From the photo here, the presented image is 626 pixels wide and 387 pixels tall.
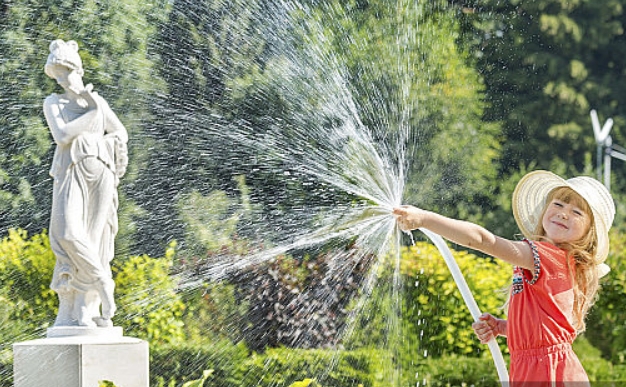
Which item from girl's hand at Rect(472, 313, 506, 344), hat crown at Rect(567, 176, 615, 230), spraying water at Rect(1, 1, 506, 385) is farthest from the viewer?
spraying water at Rect(1, 1, 506, 385)

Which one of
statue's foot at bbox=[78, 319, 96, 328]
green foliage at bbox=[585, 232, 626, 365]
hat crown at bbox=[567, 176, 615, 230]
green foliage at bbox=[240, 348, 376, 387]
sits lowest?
green foliage at bbox=[240, 348, 376, 387]

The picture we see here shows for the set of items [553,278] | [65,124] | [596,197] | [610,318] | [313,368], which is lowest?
[313,368]

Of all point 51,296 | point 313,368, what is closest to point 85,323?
point 313,368

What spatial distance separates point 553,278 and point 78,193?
255cm

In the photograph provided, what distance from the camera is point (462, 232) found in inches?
143

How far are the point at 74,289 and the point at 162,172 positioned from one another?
4815 mm

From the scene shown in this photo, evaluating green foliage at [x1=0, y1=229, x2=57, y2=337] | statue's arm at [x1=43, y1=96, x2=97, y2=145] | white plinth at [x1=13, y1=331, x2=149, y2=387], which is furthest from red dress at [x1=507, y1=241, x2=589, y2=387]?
green foliage at [x1=0, y1=229, x2=57, y2=337]

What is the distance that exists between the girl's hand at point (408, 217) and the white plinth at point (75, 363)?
7.36 ft

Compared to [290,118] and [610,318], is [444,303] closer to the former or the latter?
[610,318]

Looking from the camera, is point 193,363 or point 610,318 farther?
point 610,318

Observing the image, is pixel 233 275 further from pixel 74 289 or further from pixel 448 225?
pixel 448 225

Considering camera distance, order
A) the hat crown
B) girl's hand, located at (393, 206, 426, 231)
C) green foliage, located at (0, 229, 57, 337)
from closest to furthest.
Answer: girl's hand, located at (393, 206, 426, 231)
the hat crown
green foliage, located at (0, 229, 57, 337)

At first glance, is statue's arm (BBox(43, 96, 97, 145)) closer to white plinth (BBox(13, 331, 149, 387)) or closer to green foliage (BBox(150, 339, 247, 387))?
white plinth (BBox(13, 331, 149, 387))

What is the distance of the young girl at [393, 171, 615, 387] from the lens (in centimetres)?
390
